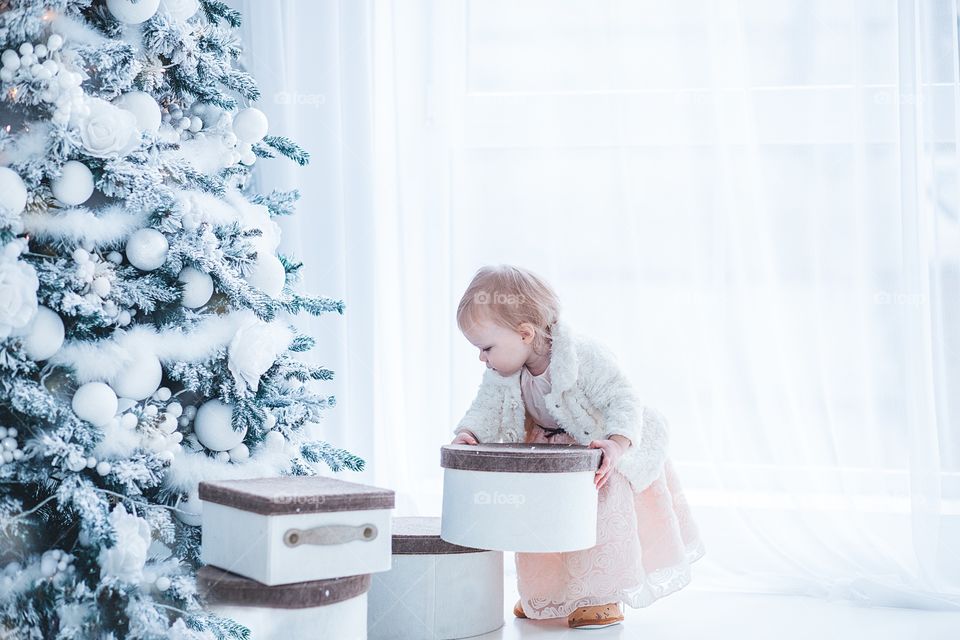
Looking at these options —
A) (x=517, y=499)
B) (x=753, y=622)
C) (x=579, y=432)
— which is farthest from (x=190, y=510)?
(x=753, y=622)

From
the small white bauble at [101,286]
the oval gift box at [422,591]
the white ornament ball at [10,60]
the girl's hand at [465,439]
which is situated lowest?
the oval gift box at [422,591]

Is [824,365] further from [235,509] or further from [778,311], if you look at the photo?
[235,509]

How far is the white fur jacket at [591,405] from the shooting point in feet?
7.06

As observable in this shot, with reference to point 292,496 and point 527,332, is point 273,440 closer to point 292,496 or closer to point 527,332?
point 292,496

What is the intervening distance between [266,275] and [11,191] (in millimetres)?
495

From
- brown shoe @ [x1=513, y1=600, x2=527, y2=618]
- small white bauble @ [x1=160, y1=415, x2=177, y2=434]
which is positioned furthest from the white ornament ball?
brown shoe @ [x1=513, y1=600, x2=527, y2=618]

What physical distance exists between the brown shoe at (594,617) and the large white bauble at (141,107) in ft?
4.51

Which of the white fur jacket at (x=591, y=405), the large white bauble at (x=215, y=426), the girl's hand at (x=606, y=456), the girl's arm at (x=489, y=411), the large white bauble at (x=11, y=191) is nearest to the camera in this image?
the large white bauble at (x=11, y=191)

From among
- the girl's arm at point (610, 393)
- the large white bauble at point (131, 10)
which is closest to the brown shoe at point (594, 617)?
the girl's arm at point (610, 393)

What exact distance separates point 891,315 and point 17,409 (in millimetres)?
2127

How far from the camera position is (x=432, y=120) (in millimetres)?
2832

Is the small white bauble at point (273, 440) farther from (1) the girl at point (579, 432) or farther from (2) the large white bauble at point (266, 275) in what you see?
(1) the girl at point (579, 432)

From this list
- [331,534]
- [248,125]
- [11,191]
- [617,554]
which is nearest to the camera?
[11,191]

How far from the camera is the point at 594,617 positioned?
213 centimetres
